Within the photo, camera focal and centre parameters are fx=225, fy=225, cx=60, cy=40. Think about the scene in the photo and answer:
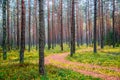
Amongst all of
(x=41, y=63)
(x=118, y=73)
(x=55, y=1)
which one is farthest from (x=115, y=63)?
(x=55, y=1)

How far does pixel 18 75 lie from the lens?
1443cm

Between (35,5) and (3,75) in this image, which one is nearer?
(3,75)

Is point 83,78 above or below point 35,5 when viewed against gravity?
below

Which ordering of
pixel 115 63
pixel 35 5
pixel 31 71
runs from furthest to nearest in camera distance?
pixel 35 5 < pixel 115 63 < pixel 31 71

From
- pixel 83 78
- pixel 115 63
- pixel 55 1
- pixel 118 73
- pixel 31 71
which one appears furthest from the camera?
pixel 55 1

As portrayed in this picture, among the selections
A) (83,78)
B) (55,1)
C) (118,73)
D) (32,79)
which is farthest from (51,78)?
(55,1)

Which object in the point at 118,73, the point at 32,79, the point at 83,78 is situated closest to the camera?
the point at 32,79

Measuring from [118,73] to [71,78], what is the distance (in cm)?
456

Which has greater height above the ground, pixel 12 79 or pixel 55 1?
pixel 55 1

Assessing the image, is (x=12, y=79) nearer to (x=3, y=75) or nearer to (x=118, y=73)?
(x=3, y=75)

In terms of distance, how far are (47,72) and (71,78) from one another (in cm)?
196

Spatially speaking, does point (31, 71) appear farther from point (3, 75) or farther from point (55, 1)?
point (55, 1)

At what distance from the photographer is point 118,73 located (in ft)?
55.5

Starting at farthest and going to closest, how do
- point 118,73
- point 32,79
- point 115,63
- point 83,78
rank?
1. point 115,63
2. point 118,73
3. point 83,78
4. point 32,79
